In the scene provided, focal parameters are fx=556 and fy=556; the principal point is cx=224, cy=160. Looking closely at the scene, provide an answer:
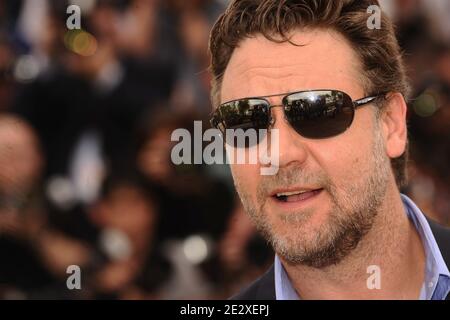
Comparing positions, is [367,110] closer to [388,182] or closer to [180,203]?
[388,182]

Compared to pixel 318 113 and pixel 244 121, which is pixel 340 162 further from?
pixel 244 121

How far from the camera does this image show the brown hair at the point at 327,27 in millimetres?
1990

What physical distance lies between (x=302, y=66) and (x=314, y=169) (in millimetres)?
372

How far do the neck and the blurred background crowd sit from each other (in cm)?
77

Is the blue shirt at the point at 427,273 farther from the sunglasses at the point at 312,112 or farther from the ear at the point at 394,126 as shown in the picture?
the sunglasses at the point at 312,112

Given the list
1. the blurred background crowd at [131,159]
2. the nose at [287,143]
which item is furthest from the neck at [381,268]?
the blurred background crowd at [131,159]

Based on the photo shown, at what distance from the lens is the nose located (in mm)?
1869

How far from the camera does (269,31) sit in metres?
2.02

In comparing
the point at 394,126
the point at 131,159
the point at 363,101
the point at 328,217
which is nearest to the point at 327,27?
the point at 363,101

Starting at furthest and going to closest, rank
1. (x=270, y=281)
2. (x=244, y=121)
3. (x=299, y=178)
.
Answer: (x=270, y=281) < (x=244, y=121) < (x=299, y=178)

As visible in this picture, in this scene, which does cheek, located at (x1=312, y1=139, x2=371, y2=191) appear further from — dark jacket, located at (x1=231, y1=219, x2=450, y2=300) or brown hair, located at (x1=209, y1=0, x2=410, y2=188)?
dark jacket, located at (x1=231, y1=219, x2=450, y2=300)

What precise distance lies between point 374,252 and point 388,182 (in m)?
0.27

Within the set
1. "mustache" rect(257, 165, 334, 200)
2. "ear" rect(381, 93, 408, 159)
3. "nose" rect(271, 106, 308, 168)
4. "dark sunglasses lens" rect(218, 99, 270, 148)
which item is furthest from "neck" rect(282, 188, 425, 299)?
"dark sunglasses lens" rect(218, 99, 270, 148)

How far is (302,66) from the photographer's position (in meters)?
1.96
